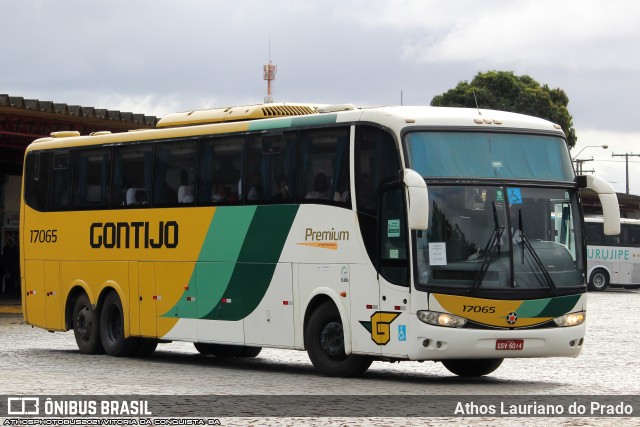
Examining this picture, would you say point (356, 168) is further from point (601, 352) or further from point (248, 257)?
point (601, 352)

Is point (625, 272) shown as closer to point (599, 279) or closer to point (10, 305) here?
point (599, 279)

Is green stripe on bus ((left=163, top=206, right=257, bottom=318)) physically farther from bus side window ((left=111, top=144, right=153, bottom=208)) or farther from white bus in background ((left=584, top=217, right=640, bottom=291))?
white bus in background ((left=584, top=217, right=640, bottom=291))

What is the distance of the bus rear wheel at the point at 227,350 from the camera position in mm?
23172

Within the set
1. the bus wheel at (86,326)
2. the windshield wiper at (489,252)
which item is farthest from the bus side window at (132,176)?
the windshield wiper at (489,252)

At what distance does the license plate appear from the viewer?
1698cm

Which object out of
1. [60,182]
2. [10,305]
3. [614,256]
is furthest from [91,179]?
[614,256]

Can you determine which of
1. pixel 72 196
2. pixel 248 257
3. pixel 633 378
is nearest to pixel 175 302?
pixel 248 257

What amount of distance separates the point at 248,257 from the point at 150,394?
5.14m

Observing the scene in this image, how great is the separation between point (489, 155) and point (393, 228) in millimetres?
1533

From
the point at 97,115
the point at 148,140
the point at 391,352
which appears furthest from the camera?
the point at 97,115

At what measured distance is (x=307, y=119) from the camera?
19094 mm

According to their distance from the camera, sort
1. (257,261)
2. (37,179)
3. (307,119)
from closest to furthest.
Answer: (307,119)
(257,261)
(37,179)

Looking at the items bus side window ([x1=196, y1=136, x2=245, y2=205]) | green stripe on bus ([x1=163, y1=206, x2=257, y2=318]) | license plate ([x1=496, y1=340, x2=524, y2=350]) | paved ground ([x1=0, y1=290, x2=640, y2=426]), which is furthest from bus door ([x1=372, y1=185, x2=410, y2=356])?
bus side window ([x1=196, y1=136, x2=245, y2=205])

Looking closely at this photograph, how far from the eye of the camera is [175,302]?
2155 centimetres
